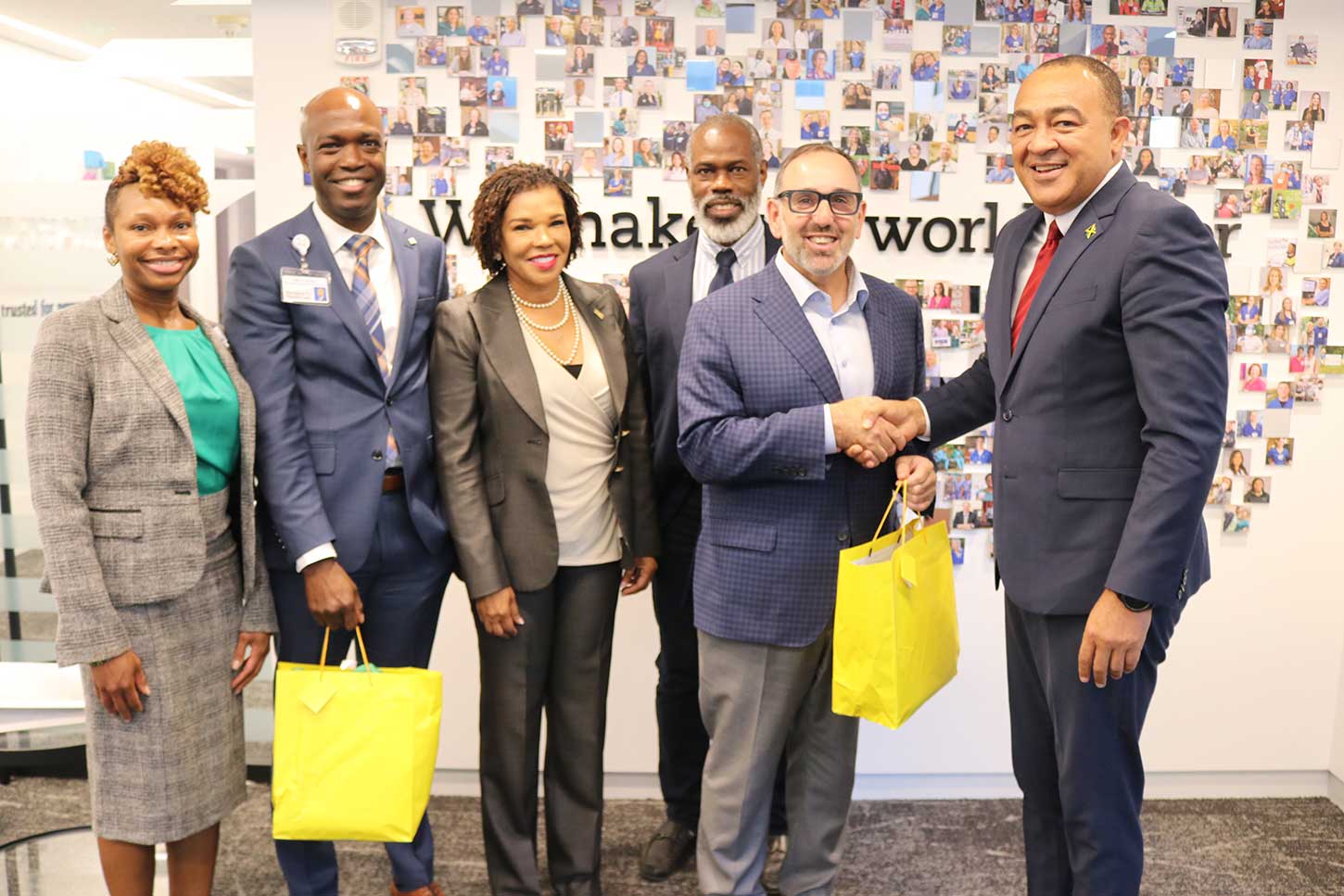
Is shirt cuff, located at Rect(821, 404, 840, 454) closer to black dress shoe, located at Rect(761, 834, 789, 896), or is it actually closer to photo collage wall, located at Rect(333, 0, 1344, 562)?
black dress shoe, located at Rect(761, 834, 789, 896)

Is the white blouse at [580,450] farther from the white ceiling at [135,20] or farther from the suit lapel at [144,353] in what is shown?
the white ceiling at [135,20]

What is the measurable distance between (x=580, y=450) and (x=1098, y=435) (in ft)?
3.81

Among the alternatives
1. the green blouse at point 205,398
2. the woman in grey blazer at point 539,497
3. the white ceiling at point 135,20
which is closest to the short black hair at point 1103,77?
the woman in grey blazer at point 539,497

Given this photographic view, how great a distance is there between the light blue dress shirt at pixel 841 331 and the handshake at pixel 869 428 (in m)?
0.09

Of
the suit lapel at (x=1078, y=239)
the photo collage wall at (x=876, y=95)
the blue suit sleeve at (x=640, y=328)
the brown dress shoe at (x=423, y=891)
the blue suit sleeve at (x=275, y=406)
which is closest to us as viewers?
the suit lapel at (x=1078, y=239)

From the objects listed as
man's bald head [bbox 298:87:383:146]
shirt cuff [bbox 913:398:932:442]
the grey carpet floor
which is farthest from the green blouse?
shirt cuff [bbox 913:398:932:442]

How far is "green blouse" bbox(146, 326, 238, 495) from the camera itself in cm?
231

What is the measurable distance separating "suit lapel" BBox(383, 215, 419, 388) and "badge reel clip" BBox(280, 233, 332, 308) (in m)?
0.17

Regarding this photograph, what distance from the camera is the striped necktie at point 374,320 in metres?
2.56

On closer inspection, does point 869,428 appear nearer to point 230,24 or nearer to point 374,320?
point 374,320

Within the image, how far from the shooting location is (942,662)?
2.51 metres

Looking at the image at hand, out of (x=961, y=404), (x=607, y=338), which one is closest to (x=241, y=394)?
(x=607, y=338)

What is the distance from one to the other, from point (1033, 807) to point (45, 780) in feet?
10.7

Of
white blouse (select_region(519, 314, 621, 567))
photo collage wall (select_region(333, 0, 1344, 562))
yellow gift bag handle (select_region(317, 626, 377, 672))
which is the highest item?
photo collage wall (select_region(333, 0, 1344, 562))
